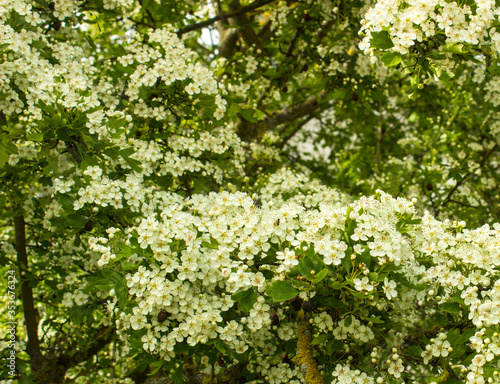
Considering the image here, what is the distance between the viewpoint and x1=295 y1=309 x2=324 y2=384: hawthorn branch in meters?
2.72

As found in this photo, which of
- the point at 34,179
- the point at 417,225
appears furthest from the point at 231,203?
the point at 34,179

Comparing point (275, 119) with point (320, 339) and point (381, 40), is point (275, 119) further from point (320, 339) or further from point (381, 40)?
point (320, 339)

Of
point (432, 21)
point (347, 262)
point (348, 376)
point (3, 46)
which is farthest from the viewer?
point (3, 46)

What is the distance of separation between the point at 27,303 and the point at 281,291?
3265mm

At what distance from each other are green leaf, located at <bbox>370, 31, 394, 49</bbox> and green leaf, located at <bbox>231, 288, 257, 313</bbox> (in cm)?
166

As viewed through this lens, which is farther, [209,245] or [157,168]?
[157,168]

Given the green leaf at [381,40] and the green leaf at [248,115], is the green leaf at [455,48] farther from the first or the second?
the green leaf at [248,115]

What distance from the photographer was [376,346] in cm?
299

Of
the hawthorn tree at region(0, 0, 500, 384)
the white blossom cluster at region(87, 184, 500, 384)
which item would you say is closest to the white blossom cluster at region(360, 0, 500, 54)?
the hawthorn tree at region(0, 0, 500, 384)

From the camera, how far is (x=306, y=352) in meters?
2.75

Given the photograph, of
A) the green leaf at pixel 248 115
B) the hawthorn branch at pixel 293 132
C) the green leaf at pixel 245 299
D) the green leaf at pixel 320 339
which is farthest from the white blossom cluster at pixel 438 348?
the hawthorn branch at pixel 293 132

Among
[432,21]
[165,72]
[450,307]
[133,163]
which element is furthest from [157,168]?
[450,307]

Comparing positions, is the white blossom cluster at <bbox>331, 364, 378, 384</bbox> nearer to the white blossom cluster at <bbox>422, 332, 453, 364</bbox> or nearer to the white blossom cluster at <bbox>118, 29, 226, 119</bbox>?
the white blossom cluster at <bbox>422, 332, 453, 364</bbox>

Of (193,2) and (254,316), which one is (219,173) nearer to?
(254,316)
